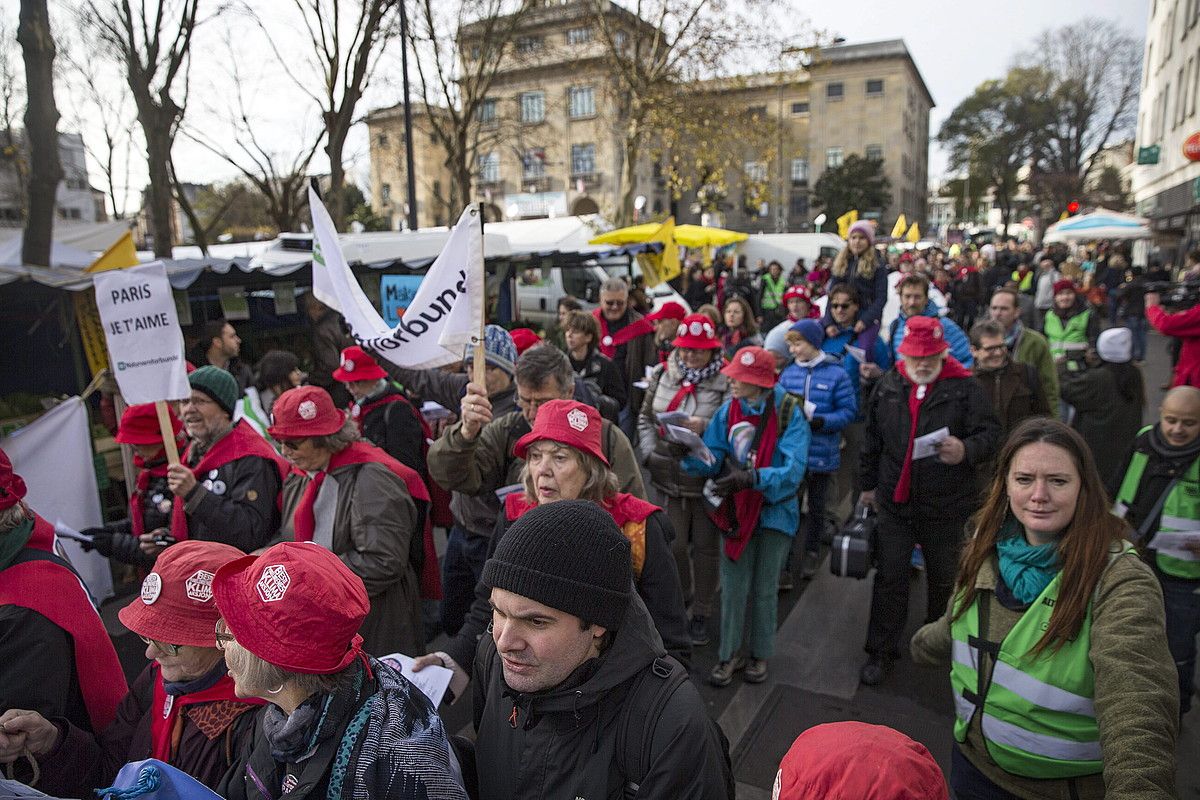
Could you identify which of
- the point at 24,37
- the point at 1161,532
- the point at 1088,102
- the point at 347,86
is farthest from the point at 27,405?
the point at 1088,102

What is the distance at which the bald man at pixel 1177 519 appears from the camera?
11.2ft

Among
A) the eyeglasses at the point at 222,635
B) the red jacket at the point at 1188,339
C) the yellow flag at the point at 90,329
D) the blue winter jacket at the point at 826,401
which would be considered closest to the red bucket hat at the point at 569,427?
the eyeglasses at the point at 222,635

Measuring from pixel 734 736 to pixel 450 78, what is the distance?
67.2ft

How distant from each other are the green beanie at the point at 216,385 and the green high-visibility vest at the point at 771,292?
15.1 m

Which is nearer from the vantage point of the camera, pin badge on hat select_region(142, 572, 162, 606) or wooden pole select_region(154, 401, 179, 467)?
pin badge on hat select_region(142, 572, 162, 606)

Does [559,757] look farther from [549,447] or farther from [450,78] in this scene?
[450,78]

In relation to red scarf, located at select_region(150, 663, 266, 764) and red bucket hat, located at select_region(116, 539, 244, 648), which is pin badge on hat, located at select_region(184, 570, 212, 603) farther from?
red scarf, located at select_region(150, 663, 266, 764)

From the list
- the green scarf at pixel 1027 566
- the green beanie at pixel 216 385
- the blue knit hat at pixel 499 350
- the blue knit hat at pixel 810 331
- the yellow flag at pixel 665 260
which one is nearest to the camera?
the green scarf at pixel 1027 566

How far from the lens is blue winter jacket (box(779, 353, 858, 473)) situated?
5.52 metres

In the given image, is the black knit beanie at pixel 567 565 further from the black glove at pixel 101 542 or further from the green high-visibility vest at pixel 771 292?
the green high-visibility vest at pixel 771 292

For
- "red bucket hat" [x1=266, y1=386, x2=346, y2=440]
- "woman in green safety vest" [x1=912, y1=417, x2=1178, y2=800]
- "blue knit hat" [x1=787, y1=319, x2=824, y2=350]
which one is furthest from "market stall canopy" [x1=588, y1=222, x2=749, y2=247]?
"woman in green safety vest" [x1=912, y1=417, x2=1178, y2=800]

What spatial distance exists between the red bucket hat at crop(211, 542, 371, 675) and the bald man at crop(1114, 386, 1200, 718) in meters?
3.55

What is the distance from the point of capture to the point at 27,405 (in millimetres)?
7020

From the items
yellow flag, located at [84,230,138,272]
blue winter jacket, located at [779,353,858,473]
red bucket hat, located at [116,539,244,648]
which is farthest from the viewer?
blue winter jacket, located at [779,353,858,473]
